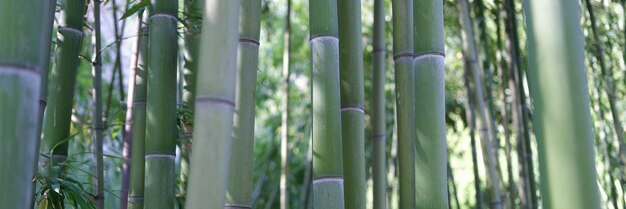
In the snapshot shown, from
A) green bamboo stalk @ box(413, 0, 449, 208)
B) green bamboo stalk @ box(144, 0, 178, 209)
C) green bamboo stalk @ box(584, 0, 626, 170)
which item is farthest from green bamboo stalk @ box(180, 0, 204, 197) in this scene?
green bamboo stalk @ box(584, 0, 626, 170)

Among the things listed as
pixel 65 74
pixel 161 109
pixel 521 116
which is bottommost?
pixel 161 109

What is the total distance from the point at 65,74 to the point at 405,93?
72 centimetres

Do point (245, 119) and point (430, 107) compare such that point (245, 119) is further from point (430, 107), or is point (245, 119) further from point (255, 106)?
point (430, 107)

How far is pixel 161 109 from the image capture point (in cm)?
166

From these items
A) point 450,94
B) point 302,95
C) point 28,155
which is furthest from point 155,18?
point 302,95

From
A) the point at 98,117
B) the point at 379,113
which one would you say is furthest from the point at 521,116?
the point at 98,117

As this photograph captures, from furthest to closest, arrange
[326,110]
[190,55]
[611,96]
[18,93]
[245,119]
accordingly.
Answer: [611,96] → [190,55] → [326,110] → [245,119] → [18,93]

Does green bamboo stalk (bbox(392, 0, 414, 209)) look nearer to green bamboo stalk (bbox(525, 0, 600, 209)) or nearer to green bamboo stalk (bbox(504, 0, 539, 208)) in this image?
green bamboo stalk (bbox(525, 0, 600, 209))

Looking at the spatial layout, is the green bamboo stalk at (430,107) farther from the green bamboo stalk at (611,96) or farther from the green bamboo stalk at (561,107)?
the green bamboo stalk at (611,96)

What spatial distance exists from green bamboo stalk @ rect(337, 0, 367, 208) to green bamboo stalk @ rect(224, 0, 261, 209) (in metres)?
0.29

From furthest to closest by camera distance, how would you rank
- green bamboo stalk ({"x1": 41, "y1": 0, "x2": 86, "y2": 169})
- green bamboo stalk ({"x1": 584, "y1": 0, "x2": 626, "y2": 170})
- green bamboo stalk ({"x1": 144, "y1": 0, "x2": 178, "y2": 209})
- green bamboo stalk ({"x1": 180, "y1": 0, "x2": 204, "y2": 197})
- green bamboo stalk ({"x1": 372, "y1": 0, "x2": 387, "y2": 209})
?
green bamboo stalk ({"x1": 584, "y1": 0, "x2": 626, "y2": 170}) → green bamboo stalk ({"x1": 372, "y1": 0, "x2": 387, "y2": 209}) → green bamboo stalk ({"x1": 180, "y1": 0, "x2": 204, "y2": 197}) → green bamboo stalk ({"x1": 41, "y1": 0, "x2": 86, "y2": 169}) → green bamboo stalk ({"x1": 144, "y1": 0, "x2": 178, "y2": 209})

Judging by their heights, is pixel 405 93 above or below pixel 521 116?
below

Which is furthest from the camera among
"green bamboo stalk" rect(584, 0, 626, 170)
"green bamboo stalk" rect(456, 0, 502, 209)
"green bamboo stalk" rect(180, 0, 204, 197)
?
"green bamboo stalk" rect(584, 0, 626, 170)

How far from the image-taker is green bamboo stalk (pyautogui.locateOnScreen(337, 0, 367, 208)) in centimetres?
175
